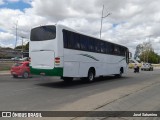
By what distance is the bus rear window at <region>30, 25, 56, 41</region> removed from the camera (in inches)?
581

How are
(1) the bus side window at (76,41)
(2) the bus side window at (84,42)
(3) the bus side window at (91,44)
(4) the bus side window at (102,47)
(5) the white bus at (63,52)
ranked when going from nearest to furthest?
(5) the white bus at (63,52) < (1) the bus side window at (76,41) < (2) the bus side window at (84,42) < (3) the bus side window at (91,44) < (4) the bus side window at (102,47)

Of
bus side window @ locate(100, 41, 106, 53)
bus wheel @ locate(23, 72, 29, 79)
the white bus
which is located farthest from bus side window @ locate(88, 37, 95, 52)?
bus wheel @ locate(23, 72, 29, 79)

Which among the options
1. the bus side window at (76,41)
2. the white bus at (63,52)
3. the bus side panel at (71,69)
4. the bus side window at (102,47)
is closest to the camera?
the white bus at (63,52)

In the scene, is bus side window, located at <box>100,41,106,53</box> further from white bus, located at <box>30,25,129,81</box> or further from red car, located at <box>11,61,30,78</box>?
red car, located at <box>11,61,30,78</box>

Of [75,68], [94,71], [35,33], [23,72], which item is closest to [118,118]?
[75,68]

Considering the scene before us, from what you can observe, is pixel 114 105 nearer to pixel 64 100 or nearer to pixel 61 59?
pixel 64 100

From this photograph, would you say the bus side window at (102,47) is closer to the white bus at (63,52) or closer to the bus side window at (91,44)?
the white bus at (63,52)

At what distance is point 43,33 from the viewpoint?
15.3 meters

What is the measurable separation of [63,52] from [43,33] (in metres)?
1.80

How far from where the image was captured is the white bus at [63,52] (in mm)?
14523

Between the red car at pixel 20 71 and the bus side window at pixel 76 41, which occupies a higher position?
the bus side window at pixel 76 41

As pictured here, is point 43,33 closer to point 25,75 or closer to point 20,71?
point 20,71

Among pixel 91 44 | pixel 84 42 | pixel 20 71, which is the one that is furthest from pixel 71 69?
pixel 20 71

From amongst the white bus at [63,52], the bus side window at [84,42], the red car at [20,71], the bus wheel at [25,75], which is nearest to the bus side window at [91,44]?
the white bus at [63,52]
